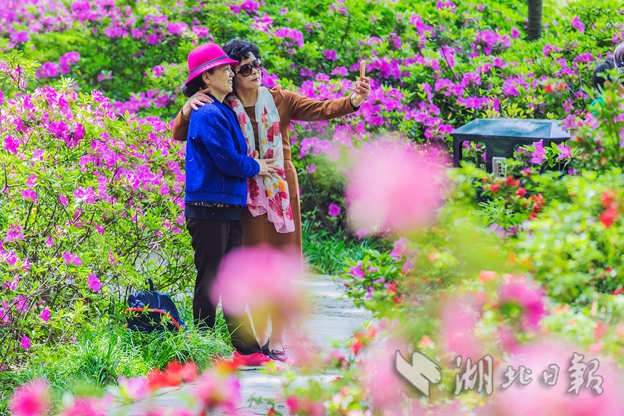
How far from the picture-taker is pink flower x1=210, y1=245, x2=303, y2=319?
4957mm

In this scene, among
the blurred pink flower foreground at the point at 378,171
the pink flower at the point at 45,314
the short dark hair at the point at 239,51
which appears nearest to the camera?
the pink flower at the point at 45,314

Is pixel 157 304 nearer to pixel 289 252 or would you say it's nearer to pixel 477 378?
pixel 289 252

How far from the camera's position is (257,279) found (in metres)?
5.12

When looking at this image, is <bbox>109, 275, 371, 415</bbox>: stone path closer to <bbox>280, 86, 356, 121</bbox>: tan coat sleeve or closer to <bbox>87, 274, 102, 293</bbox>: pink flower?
<bbox>87, 274, 102, 293</bbox>: pink flower

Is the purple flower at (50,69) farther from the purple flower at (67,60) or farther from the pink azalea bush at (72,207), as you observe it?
the pink azalea bush at (72,207)

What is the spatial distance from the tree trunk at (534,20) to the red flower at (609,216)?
289 inches

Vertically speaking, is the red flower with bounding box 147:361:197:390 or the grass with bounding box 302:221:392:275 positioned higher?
the grass with bounding box 302:221:392:275

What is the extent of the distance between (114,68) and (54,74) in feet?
1.92

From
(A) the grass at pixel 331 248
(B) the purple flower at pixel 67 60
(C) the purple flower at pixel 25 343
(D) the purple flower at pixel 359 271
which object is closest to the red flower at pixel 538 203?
(D) the purple flower at pixel 359 271

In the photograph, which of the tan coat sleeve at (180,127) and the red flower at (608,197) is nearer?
the red flower at (608,197)

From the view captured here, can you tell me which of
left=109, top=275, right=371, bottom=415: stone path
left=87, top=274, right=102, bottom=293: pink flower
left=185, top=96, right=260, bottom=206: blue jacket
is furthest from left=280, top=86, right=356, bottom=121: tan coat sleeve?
left=87, top=274, right=102, bottom=293: pink flower

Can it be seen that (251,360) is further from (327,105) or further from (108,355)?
(327,105)

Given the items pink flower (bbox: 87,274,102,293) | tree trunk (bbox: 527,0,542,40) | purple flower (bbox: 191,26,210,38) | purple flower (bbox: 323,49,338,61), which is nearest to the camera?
pink flower (bbox: 87,274,102,293)

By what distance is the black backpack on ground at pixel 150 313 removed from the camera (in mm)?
4799
